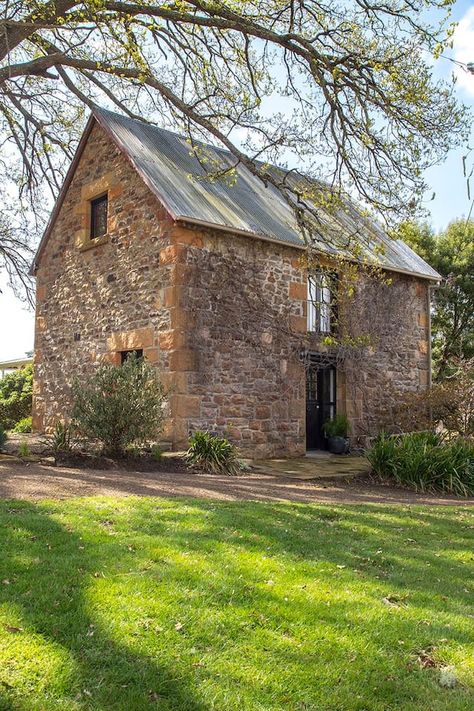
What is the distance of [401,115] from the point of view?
9.42 meters

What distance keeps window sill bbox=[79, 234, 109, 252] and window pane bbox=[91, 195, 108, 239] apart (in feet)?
1.04

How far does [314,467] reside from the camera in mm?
11375

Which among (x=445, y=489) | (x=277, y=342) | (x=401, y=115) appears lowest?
(x=445, y=489)

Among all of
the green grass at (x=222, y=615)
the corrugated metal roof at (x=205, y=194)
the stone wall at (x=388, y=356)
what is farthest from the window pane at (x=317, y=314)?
the green grass at (x=222, y=615)

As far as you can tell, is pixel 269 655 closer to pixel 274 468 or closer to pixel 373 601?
pixel 373 601

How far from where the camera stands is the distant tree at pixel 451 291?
2253cm

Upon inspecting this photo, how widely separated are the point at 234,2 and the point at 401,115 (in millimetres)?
3015

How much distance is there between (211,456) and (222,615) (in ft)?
21.7

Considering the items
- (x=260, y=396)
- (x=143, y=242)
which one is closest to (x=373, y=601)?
(x=260, y=396)

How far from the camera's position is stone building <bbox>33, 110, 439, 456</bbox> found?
38.7 feet

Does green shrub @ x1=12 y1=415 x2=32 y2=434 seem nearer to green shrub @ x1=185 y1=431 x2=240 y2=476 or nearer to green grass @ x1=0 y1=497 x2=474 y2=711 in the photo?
green shrub @ x1=185 y1=431 x2=240 y2=476

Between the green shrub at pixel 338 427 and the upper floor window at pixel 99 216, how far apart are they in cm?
676

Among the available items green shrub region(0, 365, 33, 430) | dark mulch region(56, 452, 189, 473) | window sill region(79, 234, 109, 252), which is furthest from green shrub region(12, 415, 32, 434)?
dark mulch region(56, 452, 189, 473)

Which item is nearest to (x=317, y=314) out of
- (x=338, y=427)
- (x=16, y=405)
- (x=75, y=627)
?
(x=338, y=427)
